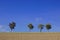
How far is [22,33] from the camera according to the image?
3822 centimetres

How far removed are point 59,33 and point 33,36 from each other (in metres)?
6.34

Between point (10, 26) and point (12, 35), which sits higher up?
point (10, 26)

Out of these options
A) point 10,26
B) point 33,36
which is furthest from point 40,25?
point 33,36

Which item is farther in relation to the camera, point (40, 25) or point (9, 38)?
point (40, 25)

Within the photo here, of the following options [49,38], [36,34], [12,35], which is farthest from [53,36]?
[12,35]

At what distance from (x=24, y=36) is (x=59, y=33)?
843cm

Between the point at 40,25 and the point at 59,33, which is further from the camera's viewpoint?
the point at 40,25

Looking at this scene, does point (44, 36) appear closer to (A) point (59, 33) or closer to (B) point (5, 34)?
(A) point (59, 33)

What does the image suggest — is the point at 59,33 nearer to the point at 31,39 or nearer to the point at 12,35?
the point at 31,39

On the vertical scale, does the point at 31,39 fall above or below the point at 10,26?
below

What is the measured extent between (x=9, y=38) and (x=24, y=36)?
3742 mm

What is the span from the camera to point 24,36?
127 feet

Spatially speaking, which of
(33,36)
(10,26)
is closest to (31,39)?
(33,36)

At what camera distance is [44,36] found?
125 feet
